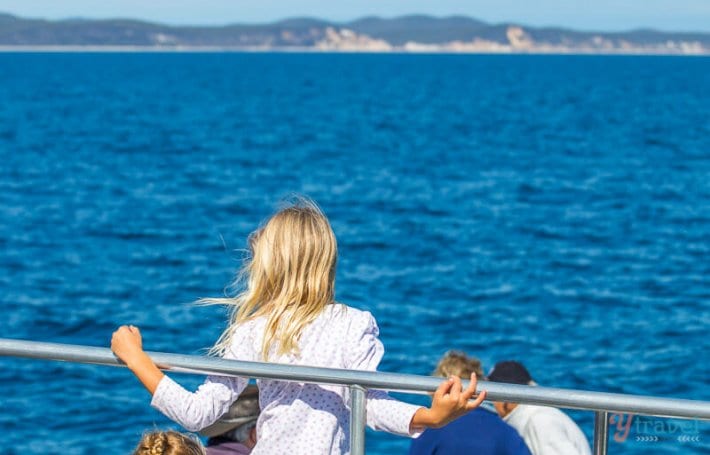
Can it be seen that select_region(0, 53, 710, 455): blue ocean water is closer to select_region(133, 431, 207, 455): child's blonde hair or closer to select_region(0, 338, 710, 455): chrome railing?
select_region(0, 338, 710, 455): chrome railing

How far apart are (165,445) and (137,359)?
1.07 ft

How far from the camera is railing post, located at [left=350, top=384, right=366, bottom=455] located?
9.71 feet

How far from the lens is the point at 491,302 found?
60.4 feet

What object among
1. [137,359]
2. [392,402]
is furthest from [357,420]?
[137,359]

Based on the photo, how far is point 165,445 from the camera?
2.83m

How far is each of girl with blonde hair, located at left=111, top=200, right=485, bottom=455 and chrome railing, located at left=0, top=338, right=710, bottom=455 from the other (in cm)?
7

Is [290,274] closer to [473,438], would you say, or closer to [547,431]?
[473,438]

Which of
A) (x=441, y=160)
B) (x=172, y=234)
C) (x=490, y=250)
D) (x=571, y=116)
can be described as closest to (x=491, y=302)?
(x=490, y=250)

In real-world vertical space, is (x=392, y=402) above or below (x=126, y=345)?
below

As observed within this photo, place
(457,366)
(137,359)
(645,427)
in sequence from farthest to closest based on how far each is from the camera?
(457,366) < (137,359) < (645,427)

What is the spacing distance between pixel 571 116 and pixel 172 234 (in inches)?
1599

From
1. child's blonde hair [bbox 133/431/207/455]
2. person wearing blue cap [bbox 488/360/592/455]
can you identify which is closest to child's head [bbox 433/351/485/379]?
person wearing blue cap [bbox 488/360/592/455]

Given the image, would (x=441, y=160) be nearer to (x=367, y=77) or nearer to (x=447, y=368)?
(x=447, y=368)

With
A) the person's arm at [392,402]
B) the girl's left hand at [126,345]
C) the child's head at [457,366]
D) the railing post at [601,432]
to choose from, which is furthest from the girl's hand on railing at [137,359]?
the child's head at [457,366]
